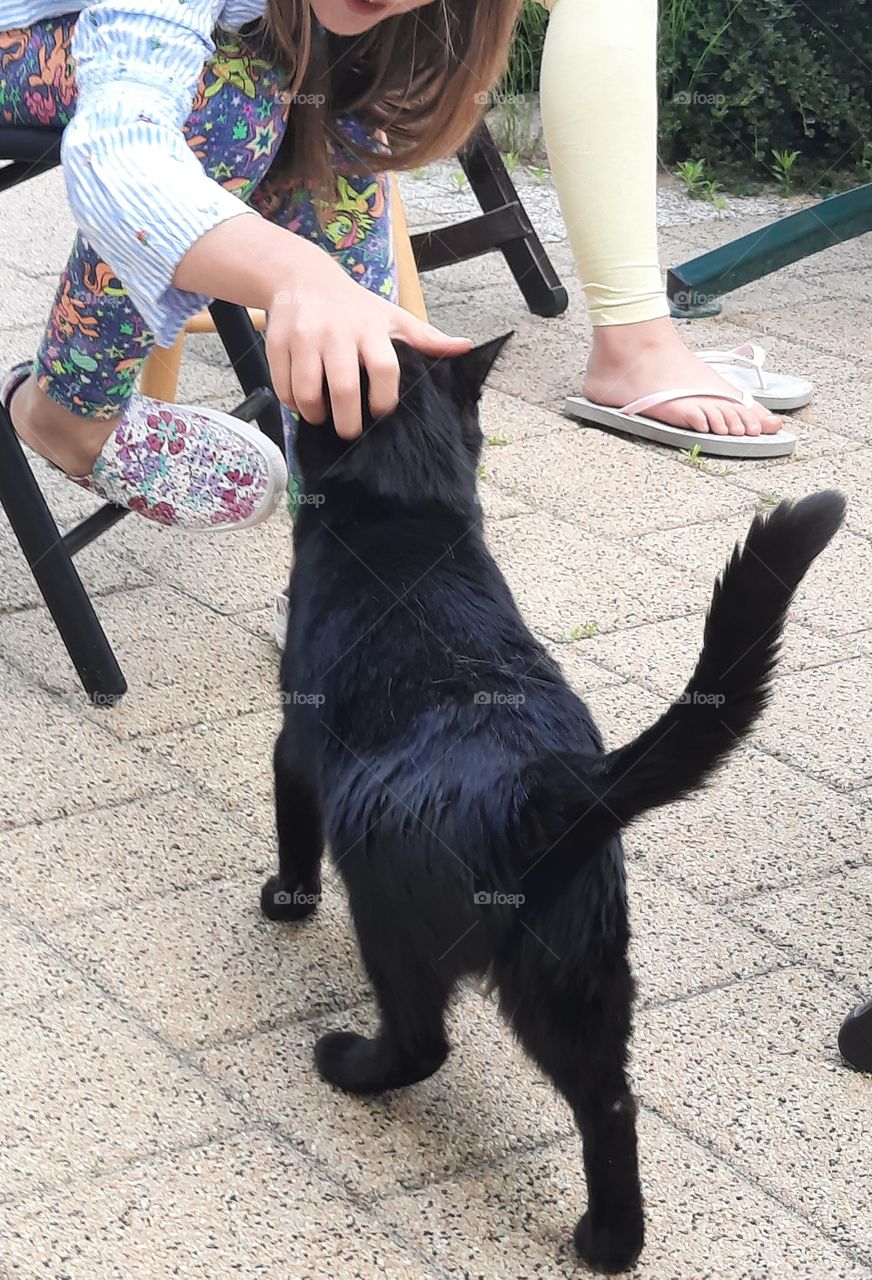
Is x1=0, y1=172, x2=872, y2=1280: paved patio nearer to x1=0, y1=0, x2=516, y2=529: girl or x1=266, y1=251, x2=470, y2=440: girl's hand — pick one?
x1=0, y1=0, x2=516, y2=529: girl

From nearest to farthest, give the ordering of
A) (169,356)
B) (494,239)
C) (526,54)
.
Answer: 1. (169,356)
2. (494,239)
3. (526,54)

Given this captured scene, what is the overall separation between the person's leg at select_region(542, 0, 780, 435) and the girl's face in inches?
45.7

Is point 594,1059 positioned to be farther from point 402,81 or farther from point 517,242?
point 517,242

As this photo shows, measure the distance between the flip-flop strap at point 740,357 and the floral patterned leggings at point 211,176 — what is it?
1085 millimetres

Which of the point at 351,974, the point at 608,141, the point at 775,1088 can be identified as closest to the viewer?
the point at 775,1088

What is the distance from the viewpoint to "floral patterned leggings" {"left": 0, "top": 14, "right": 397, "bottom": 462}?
6.01 ft

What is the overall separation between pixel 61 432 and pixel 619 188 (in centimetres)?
122

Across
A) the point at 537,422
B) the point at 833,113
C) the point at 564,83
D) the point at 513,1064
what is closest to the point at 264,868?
the point at 513,1064

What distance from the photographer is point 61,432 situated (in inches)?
81.5

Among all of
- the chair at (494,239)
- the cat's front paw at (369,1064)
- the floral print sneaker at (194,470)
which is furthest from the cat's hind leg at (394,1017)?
the chair at (494,239)

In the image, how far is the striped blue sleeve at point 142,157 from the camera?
4.44ft

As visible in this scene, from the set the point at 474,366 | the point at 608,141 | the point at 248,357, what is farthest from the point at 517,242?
the point at 474,366

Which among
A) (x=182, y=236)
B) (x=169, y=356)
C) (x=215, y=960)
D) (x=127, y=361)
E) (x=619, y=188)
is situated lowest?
(x=215, y=960)

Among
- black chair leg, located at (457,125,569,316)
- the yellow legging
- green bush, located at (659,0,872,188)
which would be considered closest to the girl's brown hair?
the yellow legging
